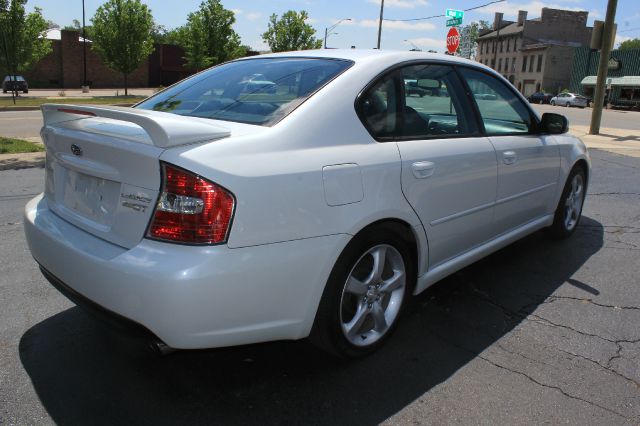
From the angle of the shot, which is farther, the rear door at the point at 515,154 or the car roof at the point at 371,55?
the rear door at the point at 515,154

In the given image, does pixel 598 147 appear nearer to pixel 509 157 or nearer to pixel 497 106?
pixel 497 106

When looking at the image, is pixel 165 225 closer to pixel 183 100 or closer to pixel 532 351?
pixel 183 100

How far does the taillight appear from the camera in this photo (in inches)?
84.6

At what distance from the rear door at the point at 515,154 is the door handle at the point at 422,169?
82cm

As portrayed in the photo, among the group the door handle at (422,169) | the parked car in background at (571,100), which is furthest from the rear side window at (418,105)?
the parked car in background at (571,100)

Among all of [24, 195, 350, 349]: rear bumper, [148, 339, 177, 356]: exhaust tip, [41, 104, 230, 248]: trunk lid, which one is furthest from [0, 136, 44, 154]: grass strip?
[148, 339, 177, 356]: exhaust tip

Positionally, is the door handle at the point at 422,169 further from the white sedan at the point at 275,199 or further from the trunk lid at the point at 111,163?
the trunk lid at the point at 111,163

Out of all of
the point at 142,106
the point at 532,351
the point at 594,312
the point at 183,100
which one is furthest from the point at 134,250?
the point at 594,312

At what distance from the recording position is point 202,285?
2.11 m

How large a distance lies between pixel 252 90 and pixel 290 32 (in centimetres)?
3435

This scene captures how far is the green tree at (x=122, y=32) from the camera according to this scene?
32.0 metres

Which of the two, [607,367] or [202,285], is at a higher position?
[202,285]

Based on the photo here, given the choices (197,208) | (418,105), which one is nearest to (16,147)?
(418,105)

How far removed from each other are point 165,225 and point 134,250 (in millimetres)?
177
